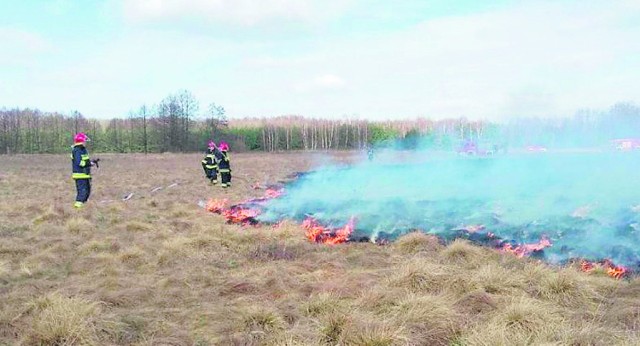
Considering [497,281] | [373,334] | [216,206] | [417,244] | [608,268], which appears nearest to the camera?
[373,334]

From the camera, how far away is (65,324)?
5023 mm

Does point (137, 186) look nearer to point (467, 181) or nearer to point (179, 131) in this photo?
point (467, 181)

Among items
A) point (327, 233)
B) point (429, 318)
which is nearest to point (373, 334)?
point (429, 318)

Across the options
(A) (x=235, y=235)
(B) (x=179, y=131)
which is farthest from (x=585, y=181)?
(B) (x=179, y=131)

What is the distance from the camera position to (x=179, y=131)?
58938 millimetres

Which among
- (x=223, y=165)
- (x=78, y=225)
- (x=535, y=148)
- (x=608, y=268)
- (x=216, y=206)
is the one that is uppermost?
(x=535, y=148)

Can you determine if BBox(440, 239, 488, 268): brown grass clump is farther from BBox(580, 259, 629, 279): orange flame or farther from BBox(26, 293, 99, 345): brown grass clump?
BBox(26, 293, 99, 345): brown grass clump

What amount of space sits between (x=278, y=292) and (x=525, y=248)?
5735 mm

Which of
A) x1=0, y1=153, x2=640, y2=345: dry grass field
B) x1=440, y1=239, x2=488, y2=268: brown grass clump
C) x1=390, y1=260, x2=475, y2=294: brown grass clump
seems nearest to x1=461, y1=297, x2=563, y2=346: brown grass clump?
x1=0, y1=153, x2=640, y2=345: dry grass field

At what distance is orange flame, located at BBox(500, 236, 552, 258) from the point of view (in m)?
9.92

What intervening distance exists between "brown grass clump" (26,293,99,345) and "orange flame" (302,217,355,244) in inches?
242

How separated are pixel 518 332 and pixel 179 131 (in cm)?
5714

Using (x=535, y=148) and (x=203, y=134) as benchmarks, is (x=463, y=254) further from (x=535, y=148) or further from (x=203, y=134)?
(x=203, y=134)

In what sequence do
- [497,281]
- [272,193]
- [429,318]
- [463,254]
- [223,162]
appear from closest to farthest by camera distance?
[429,318], [497,281], [463,254], [223,162], [272,193]
